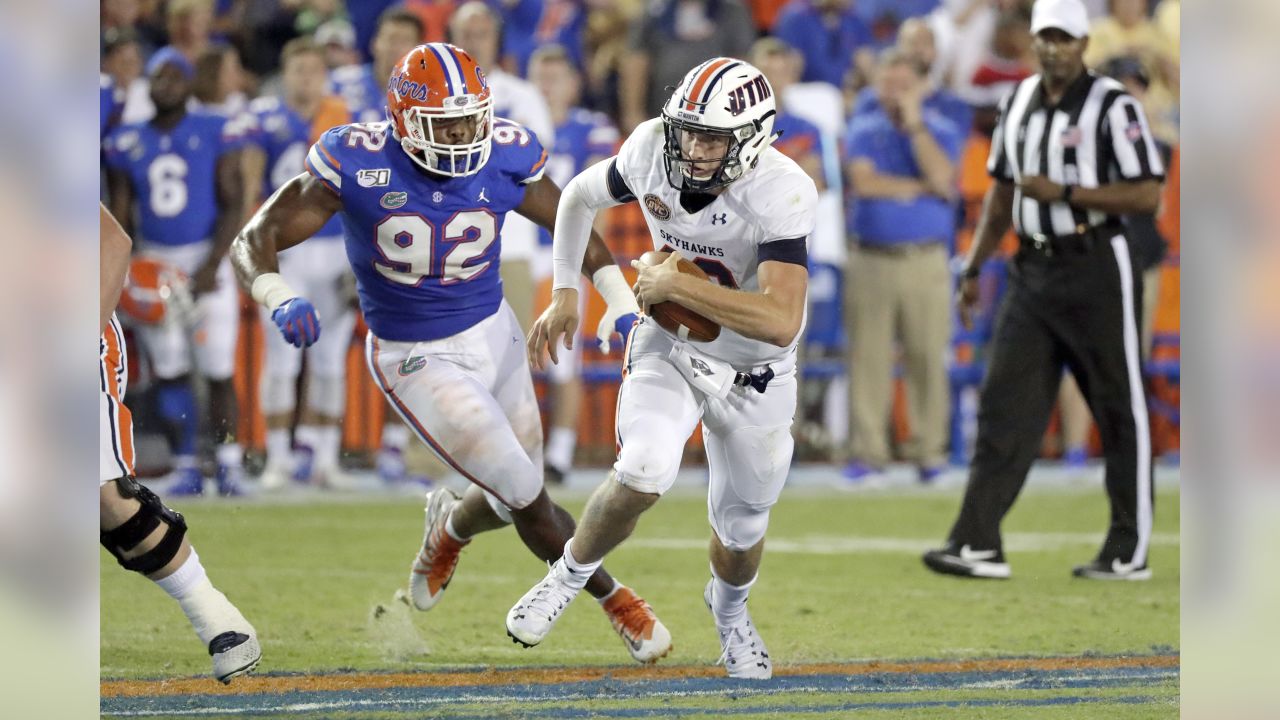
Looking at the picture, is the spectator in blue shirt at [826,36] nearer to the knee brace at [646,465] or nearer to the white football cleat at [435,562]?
the white football cleat at [435,562]

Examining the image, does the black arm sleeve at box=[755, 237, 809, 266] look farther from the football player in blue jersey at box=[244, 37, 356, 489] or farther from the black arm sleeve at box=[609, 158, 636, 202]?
the football player in blue jersey at box=[244, 37, 356, 489]

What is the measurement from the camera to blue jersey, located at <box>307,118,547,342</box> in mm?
4727

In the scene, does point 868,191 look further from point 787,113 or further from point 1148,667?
point 1148,667

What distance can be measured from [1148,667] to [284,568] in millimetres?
3230

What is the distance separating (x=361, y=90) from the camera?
28.5ft

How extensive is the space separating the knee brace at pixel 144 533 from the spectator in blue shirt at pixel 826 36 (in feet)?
20.9

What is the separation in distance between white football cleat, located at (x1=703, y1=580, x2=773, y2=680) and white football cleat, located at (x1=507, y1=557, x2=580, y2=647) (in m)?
0.49

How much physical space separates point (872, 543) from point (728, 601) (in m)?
2.64

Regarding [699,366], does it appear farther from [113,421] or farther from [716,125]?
[113,421]

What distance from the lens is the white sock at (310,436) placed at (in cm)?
834

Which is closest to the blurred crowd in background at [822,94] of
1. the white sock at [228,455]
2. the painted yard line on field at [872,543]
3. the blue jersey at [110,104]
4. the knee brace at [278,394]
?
the blue jersey at [110,104]

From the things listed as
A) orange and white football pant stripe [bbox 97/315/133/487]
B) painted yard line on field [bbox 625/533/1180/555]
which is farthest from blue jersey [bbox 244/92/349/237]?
orange and white football pant stripe [bbox 97/315/133/487]

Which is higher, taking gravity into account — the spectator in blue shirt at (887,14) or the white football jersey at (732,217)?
the spectator in blue shirt at (887,14)
